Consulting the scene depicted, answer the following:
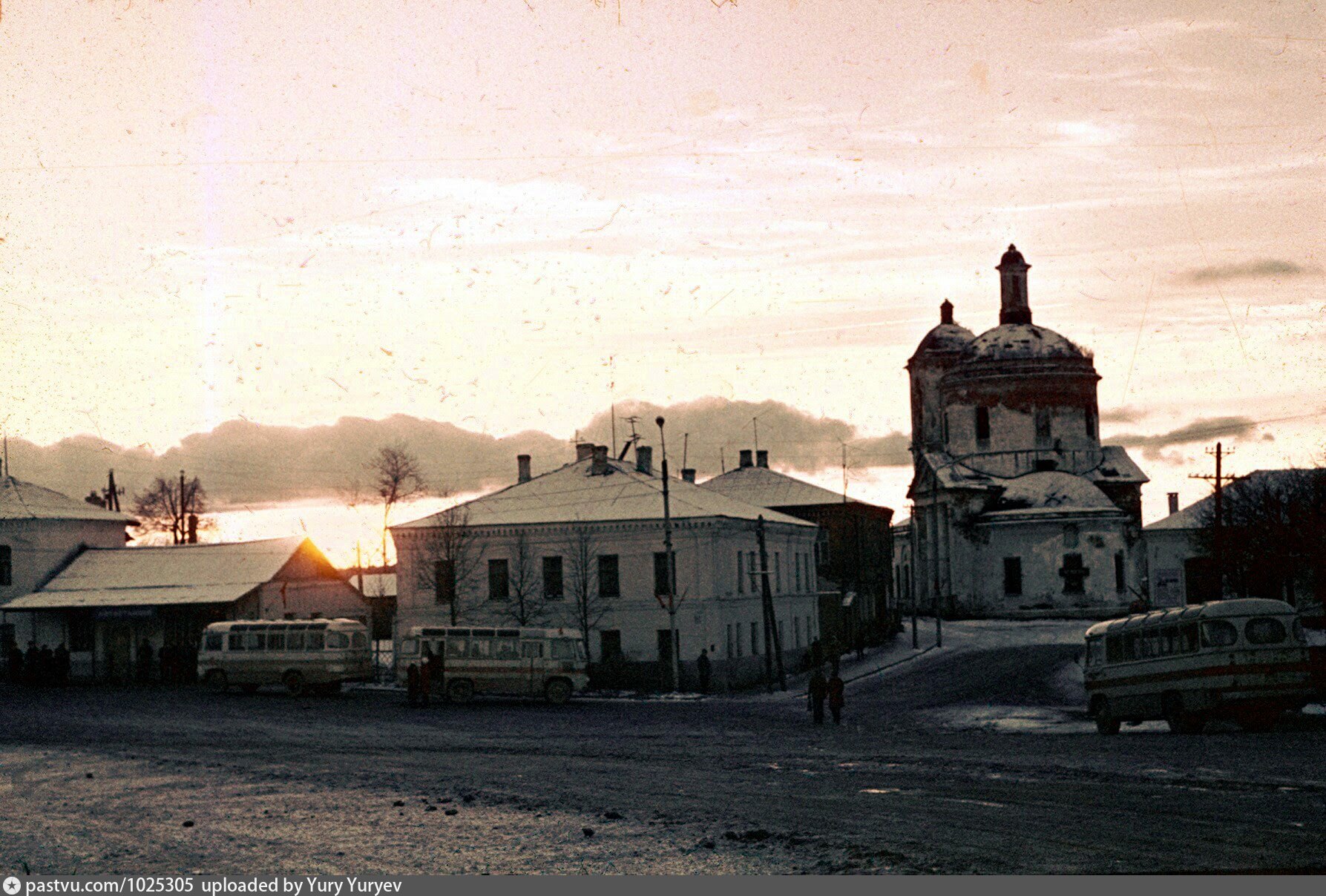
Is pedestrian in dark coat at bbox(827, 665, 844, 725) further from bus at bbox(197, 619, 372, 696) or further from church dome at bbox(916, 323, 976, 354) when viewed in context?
church dome at bbox(916, 323, 976, 354)

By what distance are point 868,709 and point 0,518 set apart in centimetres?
3717

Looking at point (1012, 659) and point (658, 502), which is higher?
point (658, 502)

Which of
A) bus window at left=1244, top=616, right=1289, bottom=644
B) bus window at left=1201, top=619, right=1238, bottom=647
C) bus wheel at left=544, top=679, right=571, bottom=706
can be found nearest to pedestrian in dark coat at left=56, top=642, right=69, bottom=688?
bus wheel at left=544, top=679, right=571, bottom=706

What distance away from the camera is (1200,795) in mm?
18734

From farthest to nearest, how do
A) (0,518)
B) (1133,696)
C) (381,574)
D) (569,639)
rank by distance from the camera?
(381,574) → (0,518) → (569,639) → (1133,696)

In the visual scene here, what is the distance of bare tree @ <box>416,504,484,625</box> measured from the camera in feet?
182

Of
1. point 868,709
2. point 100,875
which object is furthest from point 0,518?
point 100,875

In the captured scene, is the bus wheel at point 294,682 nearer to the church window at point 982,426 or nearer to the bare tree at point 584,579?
the bare tree at point 584,579

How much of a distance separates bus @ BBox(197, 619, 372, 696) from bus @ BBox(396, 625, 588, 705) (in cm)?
425

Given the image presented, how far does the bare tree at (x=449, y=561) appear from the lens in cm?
5556

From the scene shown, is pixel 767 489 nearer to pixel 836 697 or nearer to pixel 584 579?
pixel 584 579

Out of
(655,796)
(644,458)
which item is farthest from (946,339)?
(655,796)

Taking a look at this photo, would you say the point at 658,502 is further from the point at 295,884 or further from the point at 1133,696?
the point at 295,884

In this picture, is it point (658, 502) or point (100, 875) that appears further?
point (658, 502)
